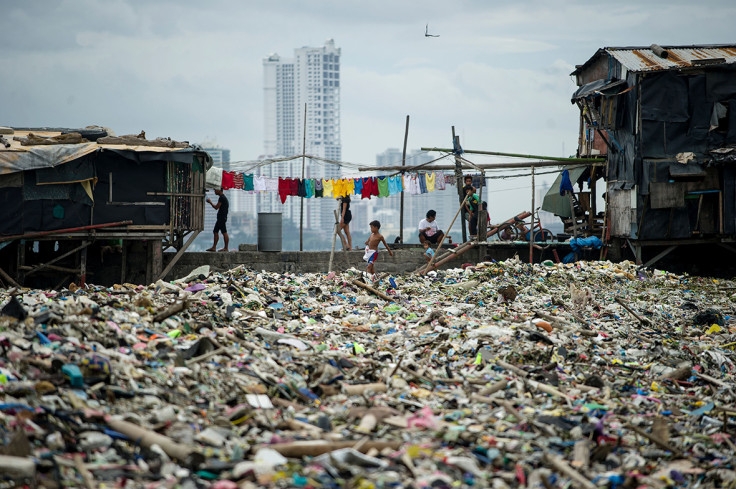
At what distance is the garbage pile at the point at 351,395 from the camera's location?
14.2 feet

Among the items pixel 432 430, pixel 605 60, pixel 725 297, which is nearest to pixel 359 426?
pixel 432 430

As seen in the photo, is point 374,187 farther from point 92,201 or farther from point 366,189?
point 92,201

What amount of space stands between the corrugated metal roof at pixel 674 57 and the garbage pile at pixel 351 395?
28.9ft

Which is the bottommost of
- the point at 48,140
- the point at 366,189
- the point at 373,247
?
the point at 373,247

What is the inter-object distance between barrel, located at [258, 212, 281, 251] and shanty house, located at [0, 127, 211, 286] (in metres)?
1.66

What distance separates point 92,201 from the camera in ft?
49.7

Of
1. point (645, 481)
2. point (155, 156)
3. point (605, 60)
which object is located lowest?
point (645, 481)

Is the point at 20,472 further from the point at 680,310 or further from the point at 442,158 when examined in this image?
the point at 442,158

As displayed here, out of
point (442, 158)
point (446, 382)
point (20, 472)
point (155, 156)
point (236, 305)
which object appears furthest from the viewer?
point (442, 158)

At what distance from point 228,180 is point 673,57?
12.4 m

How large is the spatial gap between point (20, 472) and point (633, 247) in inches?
618

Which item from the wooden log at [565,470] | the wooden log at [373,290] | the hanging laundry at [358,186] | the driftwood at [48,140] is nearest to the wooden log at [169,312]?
the wooden log at [373,290]

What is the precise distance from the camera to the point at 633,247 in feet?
55.4

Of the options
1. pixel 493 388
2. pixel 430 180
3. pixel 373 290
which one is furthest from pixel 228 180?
pixel 493 388
